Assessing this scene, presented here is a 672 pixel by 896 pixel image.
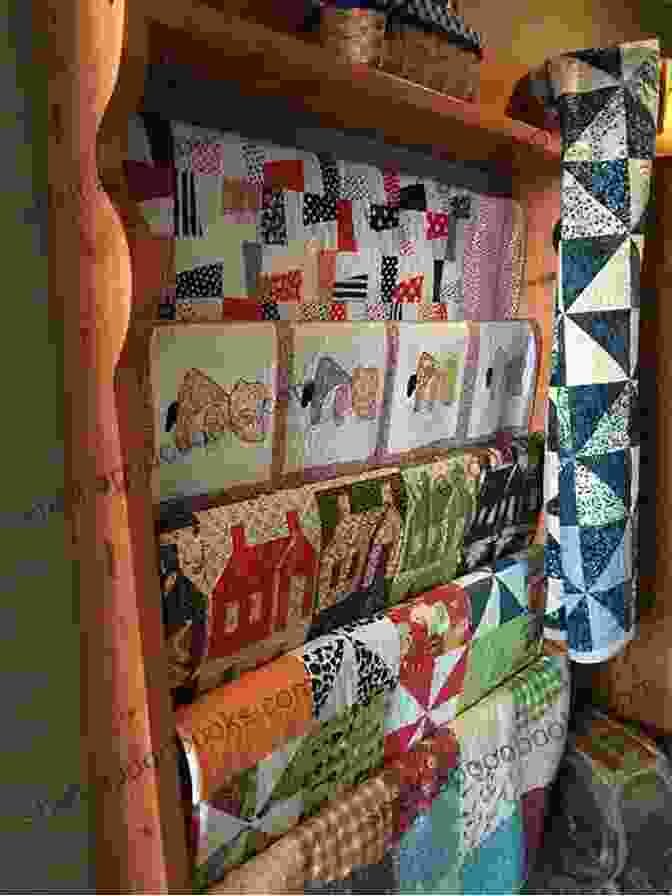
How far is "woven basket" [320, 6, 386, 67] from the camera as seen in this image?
1085 mm

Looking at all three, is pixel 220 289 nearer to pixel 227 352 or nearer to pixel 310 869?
pixel 227 352

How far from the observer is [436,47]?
1203 millimetres

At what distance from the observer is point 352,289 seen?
131cm

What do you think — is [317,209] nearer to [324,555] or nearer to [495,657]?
[324,555]

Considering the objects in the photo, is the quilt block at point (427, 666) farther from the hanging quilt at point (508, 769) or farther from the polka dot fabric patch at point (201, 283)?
the polka dot fabric patch at point (201, 283)

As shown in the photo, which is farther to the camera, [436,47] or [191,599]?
[436,47]

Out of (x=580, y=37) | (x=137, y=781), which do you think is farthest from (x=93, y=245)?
(x=580, y=37)

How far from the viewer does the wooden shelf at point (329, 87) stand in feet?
2.95

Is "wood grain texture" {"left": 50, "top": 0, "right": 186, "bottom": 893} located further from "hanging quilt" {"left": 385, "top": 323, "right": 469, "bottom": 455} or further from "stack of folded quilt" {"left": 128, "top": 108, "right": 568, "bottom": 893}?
"hanging quilt" {"left": 385, "top": 323, "right": 469, "bottom": 455}

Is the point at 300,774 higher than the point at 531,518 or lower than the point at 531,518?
lower

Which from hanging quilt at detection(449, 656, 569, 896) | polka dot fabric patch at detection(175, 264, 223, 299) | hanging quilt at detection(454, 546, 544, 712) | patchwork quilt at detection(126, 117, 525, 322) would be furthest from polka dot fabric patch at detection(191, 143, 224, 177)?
hanging quilt at detection(449, 656, 569, 896)

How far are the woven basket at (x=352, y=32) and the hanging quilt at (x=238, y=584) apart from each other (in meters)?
0.59

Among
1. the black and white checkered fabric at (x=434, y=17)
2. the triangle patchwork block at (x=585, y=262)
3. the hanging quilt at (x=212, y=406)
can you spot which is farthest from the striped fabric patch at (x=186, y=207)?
the triangle patchwork block at (x=585, y=262)

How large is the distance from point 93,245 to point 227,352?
0.76 ft
